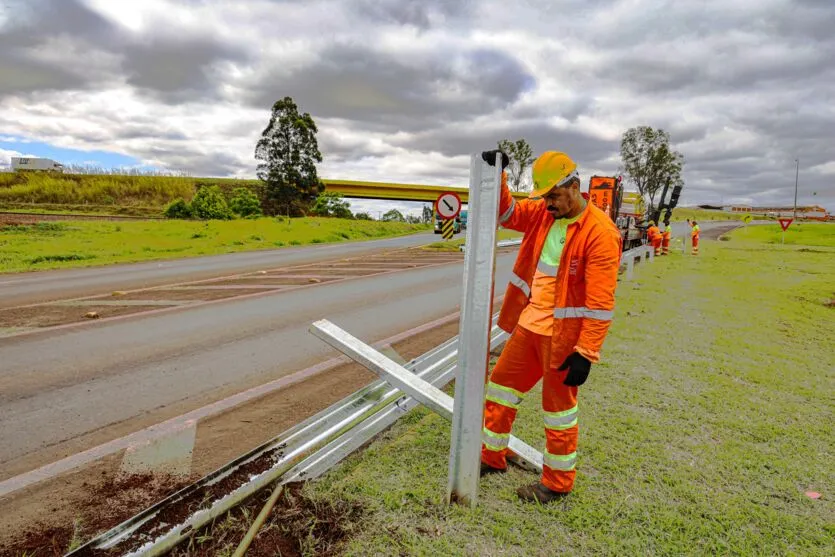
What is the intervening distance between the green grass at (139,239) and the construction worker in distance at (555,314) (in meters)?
13.2

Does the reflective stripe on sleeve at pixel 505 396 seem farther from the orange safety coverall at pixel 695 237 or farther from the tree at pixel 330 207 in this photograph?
the tree at pixel 330 207

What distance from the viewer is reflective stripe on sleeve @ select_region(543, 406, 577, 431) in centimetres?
256

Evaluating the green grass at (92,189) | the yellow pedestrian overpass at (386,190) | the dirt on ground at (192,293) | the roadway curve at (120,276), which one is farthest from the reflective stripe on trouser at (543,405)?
the yellow pedestrian overpass at (386,190)

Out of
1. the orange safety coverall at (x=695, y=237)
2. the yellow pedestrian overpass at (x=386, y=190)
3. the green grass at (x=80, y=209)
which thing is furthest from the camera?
the yellow pedestrian overpass at (x=386, y=190)

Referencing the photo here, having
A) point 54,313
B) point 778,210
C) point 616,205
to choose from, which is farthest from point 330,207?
point 778,210

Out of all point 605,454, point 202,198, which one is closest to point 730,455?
point 605,454

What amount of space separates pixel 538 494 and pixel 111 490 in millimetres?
2277

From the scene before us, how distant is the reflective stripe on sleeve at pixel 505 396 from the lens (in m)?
2.75

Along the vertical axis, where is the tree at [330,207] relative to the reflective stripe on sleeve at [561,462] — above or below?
above

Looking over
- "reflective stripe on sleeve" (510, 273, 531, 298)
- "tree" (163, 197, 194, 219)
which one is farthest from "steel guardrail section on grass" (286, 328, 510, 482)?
"tree" (163, 197, 194, 219)

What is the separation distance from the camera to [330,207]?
3997 centimetres

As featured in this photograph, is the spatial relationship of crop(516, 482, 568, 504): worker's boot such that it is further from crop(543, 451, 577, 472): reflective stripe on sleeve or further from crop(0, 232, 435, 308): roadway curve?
crop(0, 232, 435, 308): roadway curve

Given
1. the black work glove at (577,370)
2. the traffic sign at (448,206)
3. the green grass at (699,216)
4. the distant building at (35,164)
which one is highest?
the green grass at (699,216)

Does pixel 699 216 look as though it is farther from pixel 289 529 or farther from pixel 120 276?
pixel 289 529
